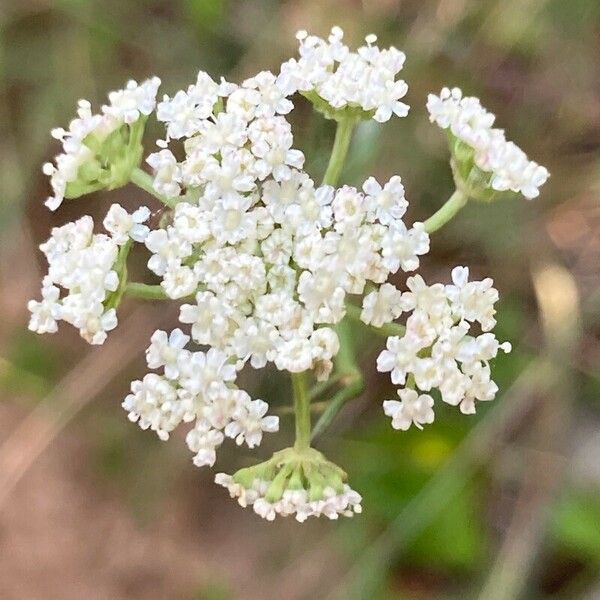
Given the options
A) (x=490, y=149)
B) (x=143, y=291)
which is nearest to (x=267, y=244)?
(x=143, y=291)

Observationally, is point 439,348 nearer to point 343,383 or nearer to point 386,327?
point 386,327

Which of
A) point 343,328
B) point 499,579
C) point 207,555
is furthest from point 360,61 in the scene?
point 207,555

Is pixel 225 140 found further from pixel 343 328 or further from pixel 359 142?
pixel 359 142

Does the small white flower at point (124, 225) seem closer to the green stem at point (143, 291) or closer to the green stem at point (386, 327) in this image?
the green stem at point (143, 291)

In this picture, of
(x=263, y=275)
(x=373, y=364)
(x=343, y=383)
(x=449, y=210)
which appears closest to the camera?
(x=263, y=275)

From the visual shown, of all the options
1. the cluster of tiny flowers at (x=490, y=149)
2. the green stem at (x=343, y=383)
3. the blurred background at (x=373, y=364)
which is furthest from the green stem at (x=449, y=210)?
the blurred background at (x=373, y=364)
